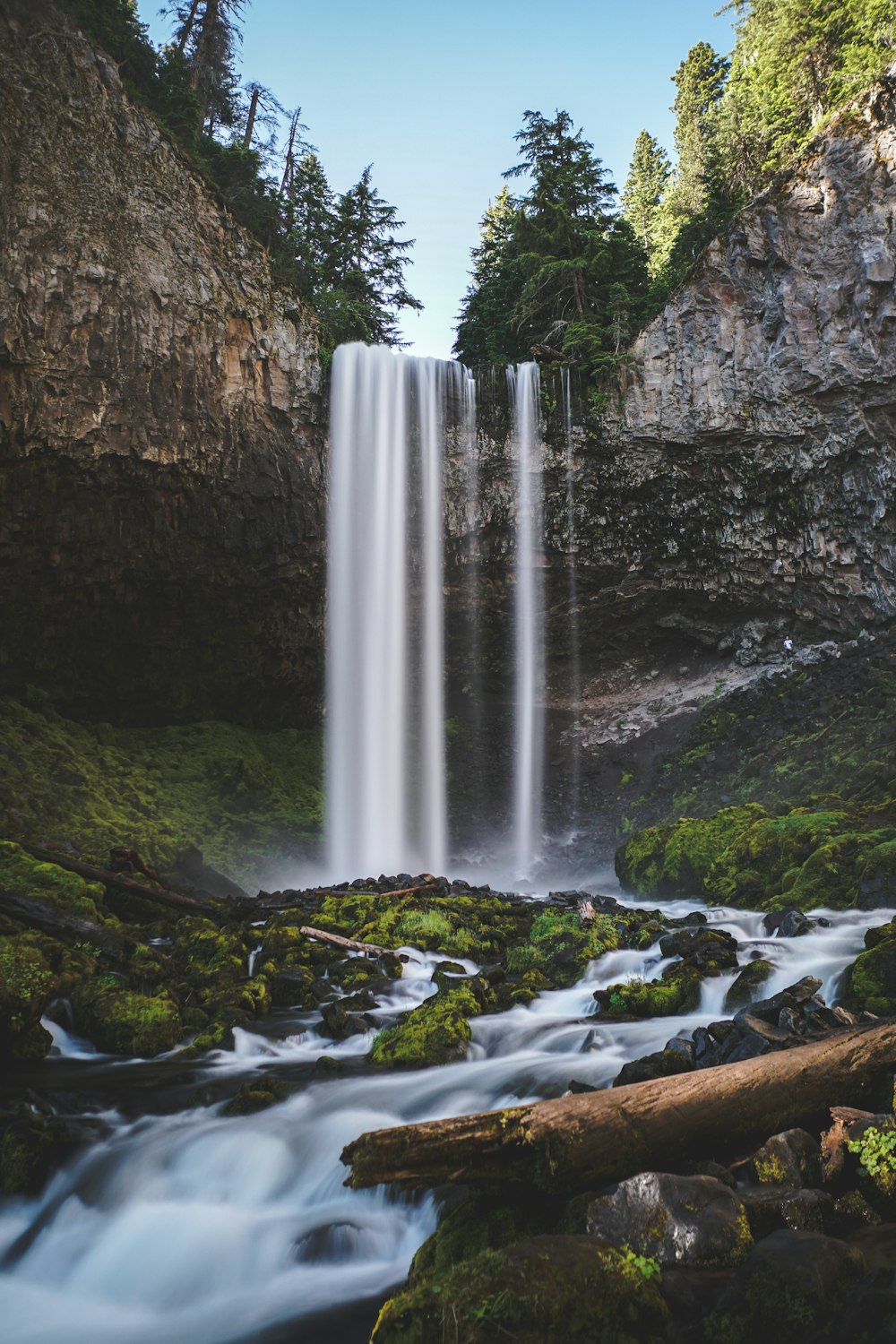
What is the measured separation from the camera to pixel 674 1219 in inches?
109

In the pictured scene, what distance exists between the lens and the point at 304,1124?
4.71 meters

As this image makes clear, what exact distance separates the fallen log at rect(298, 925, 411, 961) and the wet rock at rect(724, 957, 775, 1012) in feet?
11.5

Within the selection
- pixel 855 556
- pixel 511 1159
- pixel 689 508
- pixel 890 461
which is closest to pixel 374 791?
pixel 689 508

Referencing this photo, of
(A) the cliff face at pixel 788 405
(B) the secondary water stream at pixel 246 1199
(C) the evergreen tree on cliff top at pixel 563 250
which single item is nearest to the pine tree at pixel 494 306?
(C) the evergreen tree on cliff top at pixel 563 250

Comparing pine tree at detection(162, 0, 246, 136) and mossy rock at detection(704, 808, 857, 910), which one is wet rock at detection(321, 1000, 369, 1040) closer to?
mossy rock at detection(704, 808, 857, 910)

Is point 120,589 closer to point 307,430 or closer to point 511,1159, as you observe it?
point 307,430

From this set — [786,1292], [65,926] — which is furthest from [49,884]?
[786,1292]

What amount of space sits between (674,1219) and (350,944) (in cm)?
622

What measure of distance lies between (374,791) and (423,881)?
7.11m

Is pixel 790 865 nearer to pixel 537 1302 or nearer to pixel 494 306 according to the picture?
pixel 537 1302

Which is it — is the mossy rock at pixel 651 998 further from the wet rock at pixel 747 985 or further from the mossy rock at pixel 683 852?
the mossy rock at pixel 683 852

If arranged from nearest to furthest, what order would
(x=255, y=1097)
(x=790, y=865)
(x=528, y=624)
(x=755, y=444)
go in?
(x=255, y=1097) < (x=790, y=865) < (x=755, y=444) < (x=528, y=624)

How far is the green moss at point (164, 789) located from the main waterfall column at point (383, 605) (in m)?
1.20

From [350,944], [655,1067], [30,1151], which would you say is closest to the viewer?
[30,1151]
